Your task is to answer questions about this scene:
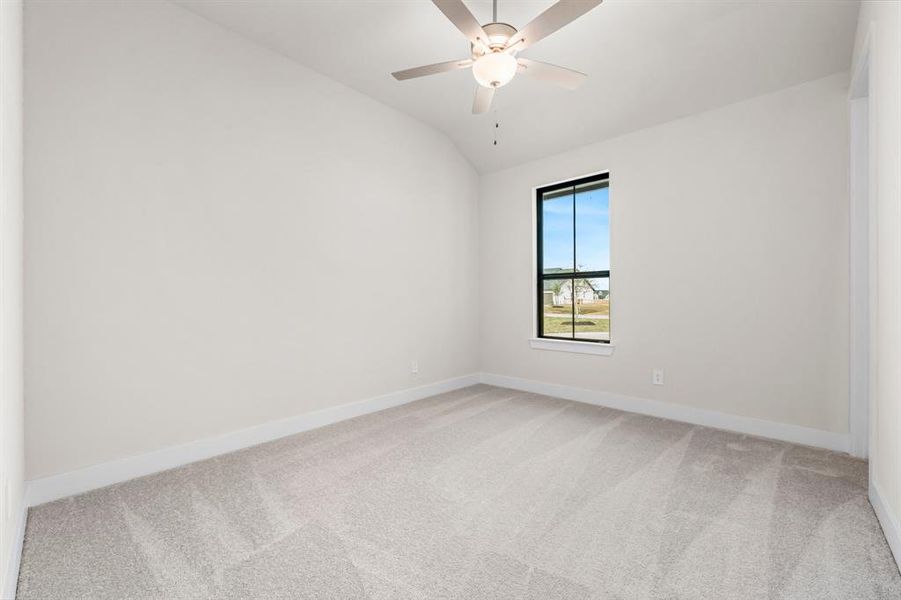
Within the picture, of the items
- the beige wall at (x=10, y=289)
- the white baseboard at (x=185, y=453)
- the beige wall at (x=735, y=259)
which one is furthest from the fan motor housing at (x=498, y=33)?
the white baseboard at (x=185, y=453)

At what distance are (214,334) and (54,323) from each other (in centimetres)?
78

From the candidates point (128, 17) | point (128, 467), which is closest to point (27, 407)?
point (128, 467)

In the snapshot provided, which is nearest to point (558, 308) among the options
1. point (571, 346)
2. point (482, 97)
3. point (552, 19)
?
point (571, 346)

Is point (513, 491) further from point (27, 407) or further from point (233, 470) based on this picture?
point (27, 407)

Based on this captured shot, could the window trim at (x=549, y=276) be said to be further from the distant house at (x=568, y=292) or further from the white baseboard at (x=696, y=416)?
the white baseboard at (x=696, y=416)

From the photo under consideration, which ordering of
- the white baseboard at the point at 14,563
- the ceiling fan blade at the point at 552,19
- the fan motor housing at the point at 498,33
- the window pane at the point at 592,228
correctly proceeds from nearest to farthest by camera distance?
the white baseboard at the point at 14,563, the ceiling fan blade at the point at 552,19, the fan motor housing at the point at 498,33, the window pane at the point at 592,228

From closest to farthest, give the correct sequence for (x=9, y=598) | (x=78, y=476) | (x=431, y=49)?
1. (x=9, y=598)
2. (x=78, y=476)
3. (x=431, y=49)

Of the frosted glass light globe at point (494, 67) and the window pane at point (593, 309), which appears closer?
the frosted glass light globe at point (494, 67)

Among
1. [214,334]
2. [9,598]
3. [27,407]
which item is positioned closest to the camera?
[9,598]

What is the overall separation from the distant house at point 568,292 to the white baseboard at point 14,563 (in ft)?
13.6

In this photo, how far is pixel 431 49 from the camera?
9.62ft

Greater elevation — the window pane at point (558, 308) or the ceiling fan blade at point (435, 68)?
the ceiling fan blade at point (435, 68)

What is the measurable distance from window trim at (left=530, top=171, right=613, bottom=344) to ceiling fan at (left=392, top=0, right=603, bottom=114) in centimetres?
185

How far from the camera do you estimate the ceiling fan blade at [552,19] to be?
1753 millimetres
